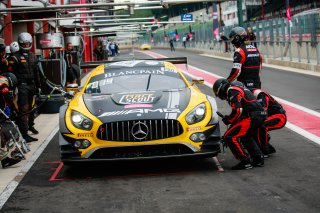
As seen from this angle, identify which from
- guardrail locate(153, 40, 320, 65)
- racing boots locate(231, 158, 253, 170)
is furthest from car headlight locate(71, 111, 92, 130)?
guardrail locate(153, 40, 320, 65)

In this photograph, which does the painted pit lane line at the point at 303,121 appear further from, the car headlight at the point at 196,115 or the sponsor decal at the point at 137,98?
the sponsor decal at the point at 137,98

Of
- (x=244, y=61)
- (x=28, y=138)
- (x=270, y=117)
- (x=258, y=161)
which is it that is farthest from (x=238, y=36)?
(x=28, y=138)

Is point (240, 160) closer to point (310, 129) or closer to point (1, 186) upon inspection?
point (1, 186)

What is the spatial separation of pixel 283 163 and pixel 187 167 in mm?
1262

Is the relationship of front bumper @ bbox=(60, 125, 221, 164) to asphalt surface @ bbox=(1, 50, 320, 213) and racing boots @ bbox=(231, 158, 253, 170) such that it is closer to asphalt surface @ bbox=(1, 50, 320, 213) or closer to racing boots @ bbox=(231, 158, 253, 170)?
asphalt surface @ bbox=(1, 50, 320, 213)

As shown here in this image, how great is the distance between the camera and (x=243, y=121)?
830 centimetres

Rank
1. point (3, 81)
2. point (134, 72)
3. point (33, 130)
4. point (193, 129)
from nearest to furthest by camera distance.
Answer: point (193, 129) < point (3, 81) < point (134, 72) < point (33, 130)

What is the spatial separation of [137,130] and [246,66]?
9.69ft

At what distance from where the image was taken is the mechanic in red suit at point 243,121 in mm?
8203

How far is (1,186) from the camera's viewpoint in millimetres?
7730

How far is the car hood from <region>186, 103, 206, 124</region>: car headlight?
0.13m

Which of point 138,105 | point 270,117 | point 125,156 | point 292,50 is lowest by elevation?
point 125,156

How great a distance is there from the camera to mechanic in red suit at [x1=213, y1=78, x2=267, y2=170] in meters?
8.20

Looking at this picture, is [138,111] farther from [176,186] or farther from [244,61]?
[244,61]
